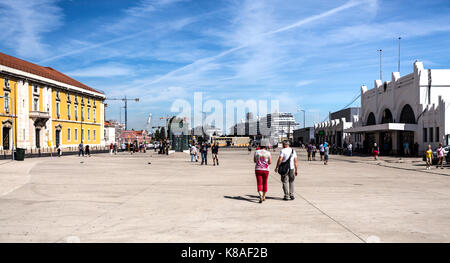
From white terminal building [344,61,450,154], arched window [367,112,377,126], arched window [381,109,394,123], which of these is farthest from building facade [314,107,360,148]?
white terminal building [344,61,450,154]

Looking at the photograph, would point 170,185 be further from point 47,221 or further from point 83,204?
point 47,221

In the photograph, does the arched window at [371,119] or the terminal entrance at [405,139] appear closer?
the terminal entrance at [405,139]

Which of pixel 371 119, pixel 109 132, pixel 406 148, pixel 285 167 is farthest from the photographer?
pixel 109 132

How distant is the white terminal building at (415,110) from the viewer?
3791cm

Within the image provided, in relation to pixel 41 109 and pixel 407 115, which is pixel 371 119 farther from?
pixel 41 109

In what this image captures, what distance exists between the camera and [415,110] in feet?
137

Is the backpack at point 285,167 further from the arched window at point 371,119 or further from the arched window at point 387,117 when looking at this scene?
the arched window at point 371,119

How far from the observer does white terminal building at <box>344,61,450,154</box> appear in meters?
37.9

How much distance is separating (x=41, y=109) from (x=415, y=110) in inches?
1972

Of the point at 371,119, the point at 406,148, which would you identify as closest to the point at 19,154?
the point at 406,148

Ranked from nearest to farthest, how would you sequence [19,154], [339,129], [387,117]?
[19,154]
[387,117]
[339,129]

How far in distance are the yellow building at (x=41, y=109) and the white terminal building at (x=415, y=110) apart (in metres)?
37.1

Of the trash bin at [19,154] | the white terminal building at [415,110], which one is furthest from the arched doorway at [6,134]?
the white terminal building at [415,110]

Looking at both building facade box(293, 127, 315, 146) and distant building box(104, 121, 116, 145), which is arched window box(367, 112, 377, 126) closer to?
building facade box(293, 127, 315, 146)
